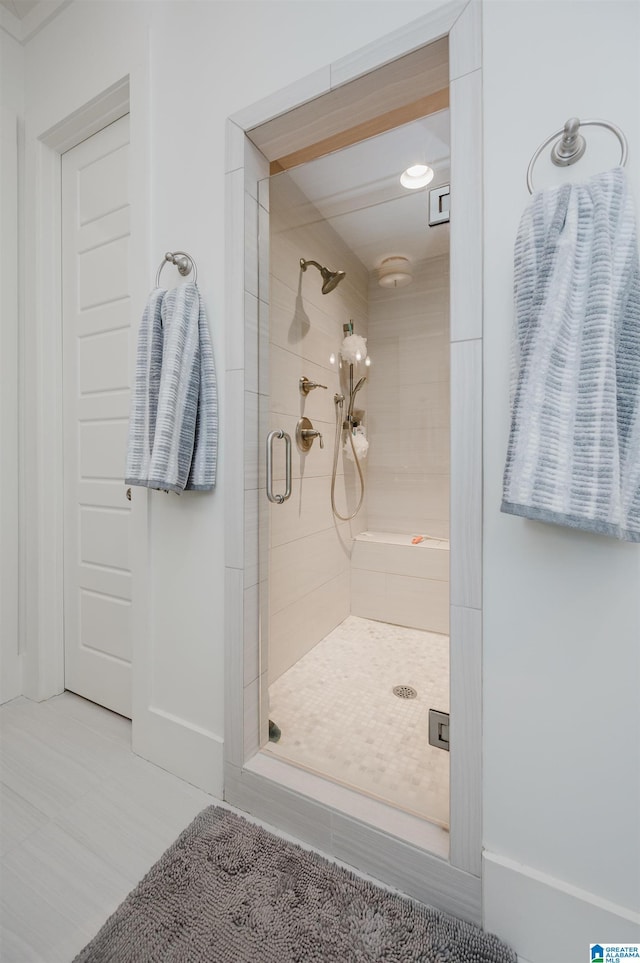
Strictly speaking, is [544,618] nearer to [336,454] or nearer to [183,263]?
[336,454]

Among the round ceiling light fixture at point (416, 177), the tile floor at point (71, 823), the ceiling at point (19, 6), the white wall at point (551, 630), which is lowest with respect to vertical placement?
the tile floor at point (71, 823)

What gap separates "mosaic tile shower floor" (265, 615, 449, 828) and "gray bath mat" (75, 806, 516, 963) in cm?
20

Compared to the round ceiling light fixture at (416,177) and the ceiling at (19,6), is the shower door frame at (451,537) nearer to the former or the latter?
the round ceiling light fixture at (416,177)

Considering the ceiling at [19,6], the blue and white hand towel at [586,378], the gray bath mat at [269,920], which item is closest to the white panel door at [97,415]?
the ceiling at [19,6]

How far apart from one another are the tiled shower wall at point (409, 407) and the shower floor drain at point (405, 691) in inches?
20.4

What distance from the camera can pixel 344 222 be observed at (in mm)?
1329

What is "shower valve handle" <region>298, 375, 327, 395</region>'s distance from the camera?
1.46 m

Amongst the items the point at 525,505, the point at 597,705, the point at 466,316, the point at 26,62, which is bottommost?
the point at 597,705

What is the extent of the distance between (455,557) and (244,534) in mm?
624

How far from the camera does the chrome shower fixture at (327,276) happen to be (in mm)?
1429

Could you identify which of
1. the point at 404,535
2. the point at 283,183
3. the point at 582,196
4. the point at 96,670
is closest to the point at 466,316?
the point at 582,196

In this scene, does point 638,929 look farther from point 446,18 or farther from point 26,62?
point 26,62

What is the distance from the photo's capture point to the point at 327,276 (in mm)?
1437

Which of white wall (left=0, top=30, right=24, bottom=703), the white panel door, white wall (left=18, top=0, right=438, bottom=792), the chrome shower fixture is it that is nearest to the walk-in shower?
the chrome shower fixture
